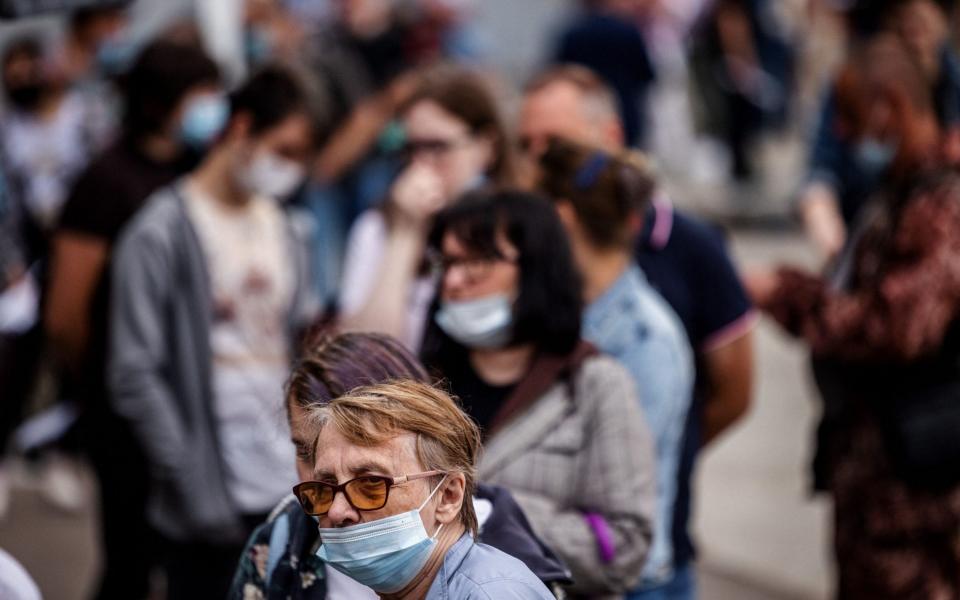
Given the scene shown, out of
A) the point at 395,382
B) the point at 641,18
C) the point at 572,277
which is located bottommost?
the point at 641,18

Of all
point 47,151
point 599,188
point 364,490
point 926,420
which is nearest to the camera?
point 364,490

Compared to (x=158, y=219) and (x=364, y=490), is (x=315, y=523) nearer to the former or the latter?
(x=364, y=490)

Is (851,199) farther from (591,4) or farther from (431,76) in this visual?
(591,4)

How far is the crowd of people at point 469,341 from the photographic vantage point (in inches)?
98.3

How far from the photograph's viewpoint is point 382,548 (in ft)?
7.36

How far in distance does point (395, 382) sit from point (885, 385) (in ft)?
6.93

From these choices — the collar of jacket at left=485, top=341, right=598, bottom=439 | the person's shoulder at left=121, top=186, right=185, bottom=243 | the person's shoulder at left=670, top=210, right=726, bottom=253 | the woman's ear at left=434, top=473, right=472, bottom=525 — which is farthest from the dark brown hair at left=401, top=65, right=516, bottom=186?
the woman's ear at left=434, top=473, right=472, bottom=525

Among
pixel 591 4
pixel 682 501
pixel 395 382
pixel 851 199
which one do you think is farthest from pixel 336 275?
pixel 395 382

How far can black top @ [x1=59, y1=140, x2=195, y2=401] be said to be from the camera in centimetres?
431

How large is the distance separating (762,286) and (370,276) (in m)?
1.21

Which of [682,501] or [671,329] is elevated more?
[671,329]

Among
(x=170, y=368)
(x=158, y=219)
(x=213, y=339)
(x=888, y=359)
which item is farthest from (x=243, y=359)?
(x=888, y=359)

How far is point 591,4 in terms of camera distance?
32.0 ft

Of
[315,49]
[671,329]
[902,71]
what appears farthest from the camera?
[315,49]
